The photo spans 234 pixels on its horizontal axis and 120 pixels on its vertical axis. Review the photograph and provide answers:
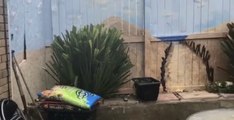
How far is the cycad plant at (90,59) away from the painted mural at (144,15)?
0.39m

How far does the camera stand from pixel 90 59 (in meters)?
4.94

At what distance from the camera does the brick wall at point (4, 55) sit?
395 centimetres

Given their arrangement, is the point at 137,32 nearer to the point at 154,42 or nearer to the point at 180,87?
the point at 154,42

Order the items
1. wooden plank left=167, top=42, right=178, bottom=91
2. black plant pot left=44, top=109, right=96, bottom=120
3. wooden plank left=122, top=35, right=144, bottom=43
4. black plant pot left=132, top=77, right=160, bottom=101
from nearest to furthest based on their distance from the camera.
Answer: black plant pot left=44, top=109, right=96, bottom=120, black plant pot left=132, top=77, right=160, bottom=101, wooden plank left=122, top=35, right=144, bottom=43, wooden plank left=167, top=42, right=178, bottom=91

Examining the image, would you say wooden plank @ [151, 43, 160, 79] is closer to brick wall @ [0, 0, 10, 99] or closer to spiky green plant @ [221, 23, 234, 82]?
spiky green plant @ [221, 23, 234, 82]

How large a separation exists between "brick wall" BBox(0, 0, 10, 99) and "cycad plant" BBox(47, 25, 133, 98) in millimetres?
973

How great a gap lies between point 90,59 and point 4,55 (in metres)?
1.23

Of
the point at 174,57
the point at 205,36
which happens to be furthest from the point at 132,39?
the point at 205,36

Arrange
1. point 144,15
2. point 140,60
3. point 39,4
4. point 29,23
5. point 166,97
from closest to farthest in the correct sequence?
point 29,23 → point 39,4 → point 166,97 → point 144,15 → point 140,60

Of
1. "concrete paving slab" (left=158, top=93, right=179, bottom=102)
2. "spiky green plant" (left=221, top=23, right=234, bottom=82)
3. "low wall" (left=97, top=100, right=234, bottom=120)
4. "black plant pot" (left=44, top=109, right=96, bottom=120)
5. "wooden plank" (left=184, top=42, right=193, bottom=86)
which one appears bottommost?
"low wall" (left=97, top=100, right=234, bottom=120)

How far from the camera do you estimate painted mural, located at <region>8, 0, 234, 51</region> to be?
553cm

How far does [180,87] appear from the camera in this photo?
230 inches

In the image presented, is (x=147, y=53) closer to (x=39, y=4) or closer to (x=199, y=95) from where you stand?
(x=199, y=95)

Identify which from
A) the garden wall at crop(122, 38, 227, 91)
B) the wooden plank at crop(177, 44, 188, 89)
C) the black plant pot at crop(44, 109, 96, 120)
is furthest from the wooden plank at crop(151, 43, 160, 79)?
the black plant pot at crop(44, 109, 96, 120)
